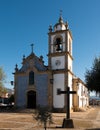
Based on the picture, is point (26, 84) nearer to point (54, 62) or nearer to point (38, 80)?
point (38, 80)

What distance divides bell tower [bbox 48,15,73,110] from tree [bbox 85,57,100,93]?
20.8 metres

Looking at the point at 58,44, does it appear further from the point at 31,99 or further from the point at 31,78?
the point at 31,99

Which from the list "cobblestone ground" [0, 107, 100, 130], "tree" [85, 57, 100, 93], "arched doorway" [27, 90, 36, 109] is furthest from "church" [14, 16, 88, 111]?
"tree" [85, 57, 100, 93]

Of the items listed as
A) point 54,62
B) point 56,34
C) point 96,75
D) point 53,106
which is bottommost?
point 53,106

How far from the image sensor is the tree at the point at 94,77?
1922 centimetres

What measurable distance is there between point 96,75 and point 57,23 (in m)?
26.2

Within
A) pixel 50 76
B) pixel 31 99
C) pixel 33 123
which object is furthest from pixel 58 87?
A: pixel 33 123

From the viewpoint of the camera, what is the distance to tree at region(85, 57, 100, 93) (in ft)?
63.1

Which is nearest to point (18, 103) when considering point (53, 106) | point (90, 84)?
point (53, 106)

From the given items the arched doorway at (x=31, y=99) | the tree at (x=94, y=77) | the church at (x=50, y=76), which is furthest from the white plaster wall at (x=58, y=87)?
the tree at (x=94, y=77)

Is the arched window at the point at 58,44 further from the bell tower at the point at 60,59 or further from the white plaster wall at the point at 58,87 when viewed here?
the white plaster wall at the point at 58,87

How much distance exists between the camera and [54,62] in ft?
140

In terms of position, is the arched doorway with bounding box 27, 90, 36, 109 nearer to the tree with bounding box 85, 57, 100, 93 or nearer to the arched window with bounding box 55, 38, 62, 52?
the arched window with bounding box 55, 38, 62, 52

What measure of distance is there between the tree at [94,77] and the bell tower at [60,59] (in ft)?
68.1
